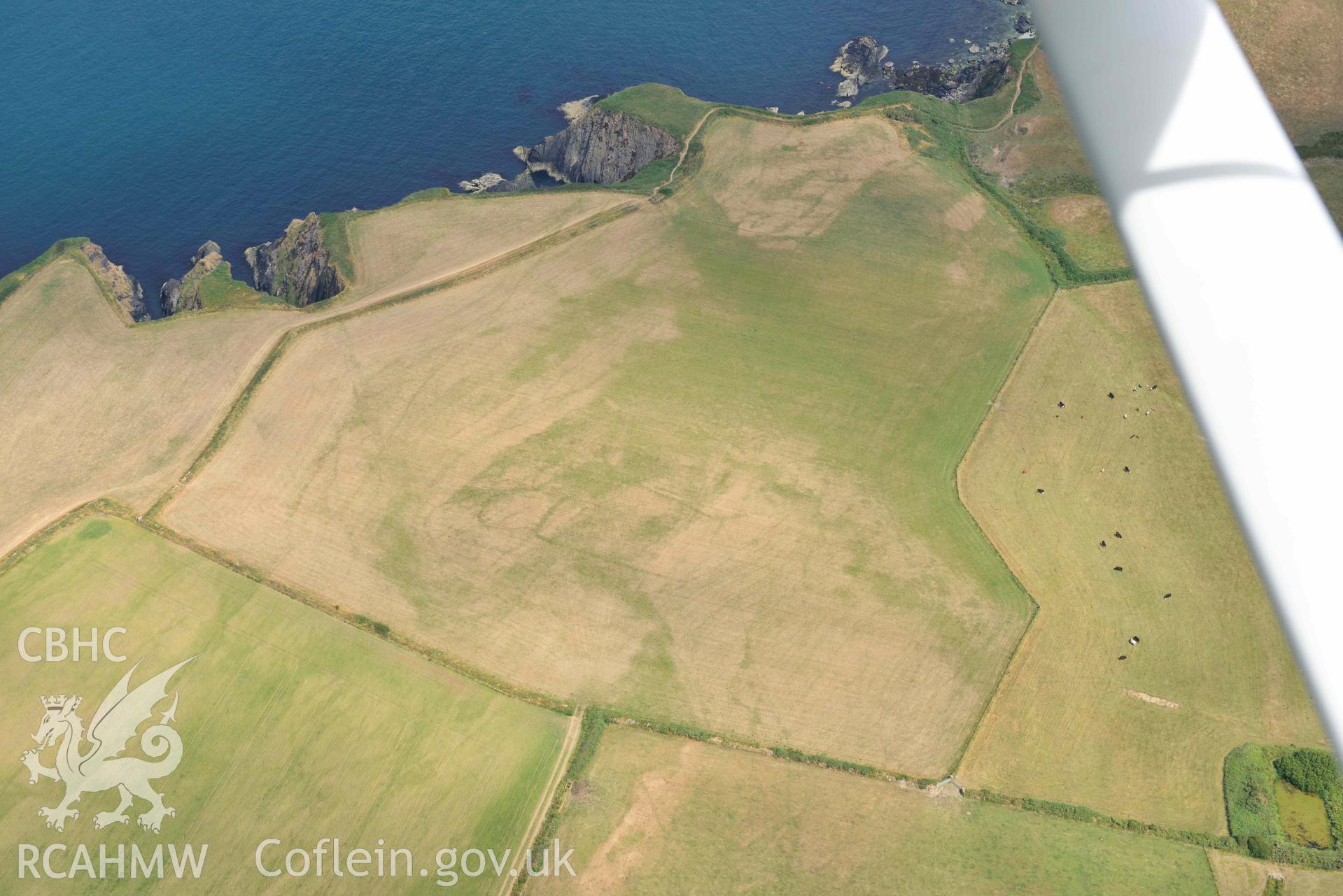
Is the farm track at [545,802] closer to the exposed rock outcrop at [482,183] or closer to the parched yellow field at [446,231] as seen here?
the parched yellow field at [446,231]

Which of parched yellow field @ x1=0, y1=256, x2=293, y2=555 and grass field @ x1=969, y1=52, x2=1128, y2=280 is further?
grass field @ x1=969, y1=52, x2=1128, y2=280

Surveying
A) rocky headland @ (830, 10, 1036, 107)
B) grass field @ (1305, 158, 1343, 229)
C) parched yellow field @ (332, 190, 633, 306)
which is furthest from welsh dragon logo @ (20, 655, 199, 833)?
grass field @ (1305, 158, 1343, 229)

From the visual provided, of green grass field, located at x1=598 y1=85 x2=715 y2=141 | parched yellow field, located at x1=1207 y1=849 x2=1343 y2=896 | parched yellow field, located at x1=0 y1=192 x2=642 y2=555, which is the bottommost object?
parched yellow field, located at x1=1207 y1=849 x2=1343 y2=896

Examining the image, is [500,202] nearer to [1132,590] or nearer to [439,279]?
[439,279]

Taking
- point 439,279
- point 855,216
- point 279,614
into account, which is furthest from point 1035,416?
point 279,614

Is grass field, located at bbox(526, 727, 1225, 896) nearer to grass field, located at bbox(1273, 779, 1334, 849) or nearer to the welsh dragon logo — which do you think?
grass field, located at bbox(1273, 779, 1334, 849)

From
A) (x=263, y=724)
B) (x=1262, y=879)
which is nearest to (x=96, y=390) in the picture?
(x=263, y=724)

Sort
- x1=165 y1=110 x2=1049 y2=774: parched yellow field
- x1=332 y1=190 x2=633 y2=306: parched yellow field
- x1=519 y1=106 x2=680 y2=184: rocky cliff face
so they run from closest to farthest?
x1=165 y1=110 x2=1049 y2=774: parched yellow field < x1=332 y1=190 x2=633 y2=306: parched yellow field < x1=519 y1=106 x2=680 y2=184: rocky cliff face
